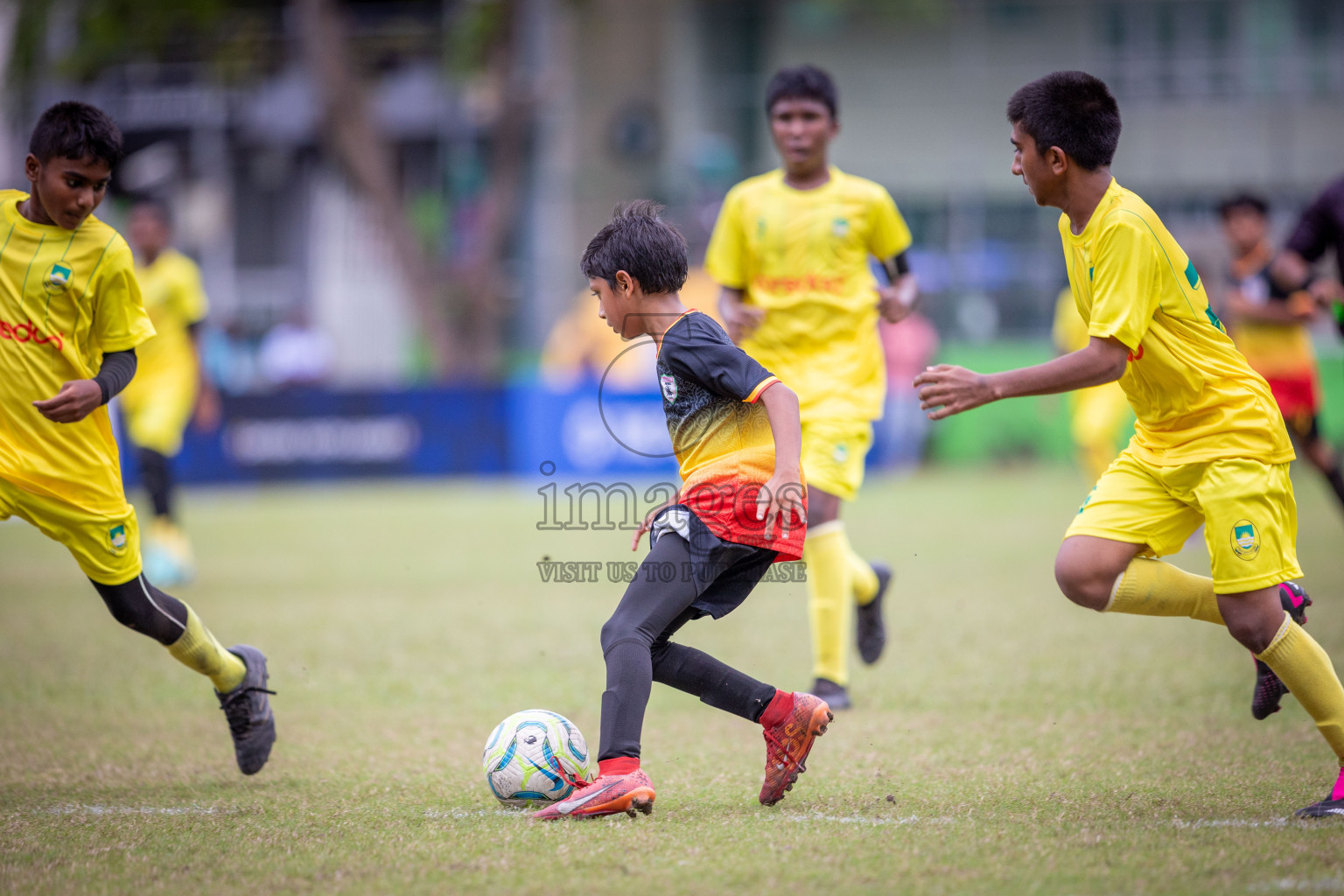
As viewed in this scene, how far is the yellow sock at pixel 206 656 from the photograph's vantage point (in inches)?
181

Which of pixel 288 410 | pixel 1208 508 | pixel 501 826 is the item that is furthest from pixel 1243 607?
pixel 288 410

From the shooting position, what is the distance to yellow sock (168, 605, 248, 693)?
4590mm

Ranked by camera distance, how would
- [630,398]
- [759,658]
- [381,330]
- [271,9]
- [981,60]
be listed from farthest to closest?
[271,9]
[381,330]
[981,60]
[630,398]
[759,658]

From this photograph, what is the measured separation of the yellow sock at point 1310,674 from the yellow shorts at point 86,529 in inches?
142

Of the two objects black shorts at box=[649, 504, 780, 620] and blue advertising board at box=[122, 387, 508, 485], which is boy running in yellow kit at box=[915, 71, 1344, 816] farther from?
blue advertising board at box=[122, 387, 508, 485]

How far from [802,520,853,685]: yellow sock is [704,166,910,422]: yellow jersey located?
64 cm

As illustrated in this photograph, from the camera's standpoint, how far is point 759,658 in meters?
6.68

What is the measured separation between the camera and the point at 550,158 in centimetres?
2461

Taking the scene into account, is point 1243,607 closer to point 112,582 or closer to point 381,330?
point 112,582

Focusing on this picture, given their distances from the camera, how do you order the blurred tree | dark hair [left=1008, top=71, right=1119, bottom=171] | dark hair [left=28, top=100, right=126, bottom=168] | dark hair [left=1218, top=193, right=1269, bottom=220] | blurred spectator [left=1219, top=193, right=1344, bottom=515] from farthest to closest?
the blurred tree
dark hair [left=1218, top=193, right=1269, bottom=220]
blurred spectator [left=1219, top=193, right=1344, bottom=515]
dark hair [left=28, top=100, right=126, bottom=168]
dark hair [left=1008, top=71, right=1119, bottom=171]

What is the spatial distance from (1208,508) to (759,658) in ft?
10.4

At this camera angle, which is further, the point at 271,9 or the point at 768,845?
the point at 271,9

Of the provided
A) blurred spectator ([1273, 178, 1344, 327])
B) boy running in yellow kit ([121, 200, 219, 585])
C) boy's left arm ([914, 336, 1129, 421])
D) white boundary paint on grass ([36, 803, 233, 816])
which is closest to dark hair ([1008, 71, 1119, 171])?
boy's left arm ([914, 336, 1129, 421])

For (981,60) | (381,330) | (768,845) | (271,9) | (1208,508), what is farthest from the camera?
(271,9)
